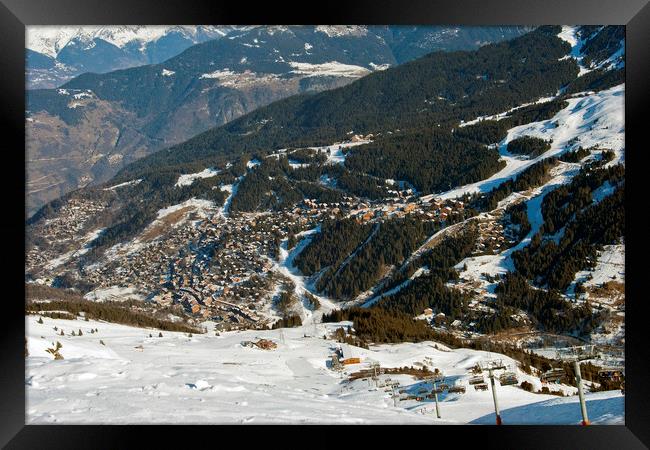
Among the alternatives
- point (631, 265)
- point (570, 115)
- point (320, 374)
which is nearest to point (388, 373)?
point (320, 374)

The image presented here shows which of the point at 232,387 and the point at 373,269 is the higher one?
the point at 373,269

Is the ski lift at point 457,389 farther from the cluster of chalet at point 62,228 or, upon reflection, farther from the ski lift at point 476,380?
the cluster of chalet at point 62,228

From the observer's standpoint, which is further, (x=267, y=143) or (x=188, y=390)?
(x=267, y=143)

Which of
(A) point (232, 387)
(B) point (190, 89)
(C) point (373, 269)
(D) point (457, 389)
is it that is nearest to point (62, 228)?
(C) point (373, 269)

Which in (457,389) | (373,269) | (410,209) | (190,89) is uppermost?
(190,89)

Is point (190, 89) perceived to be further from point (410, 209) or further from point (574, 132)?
point (574, 132)

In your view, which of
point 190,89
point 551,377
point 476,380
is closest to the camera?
point 476,380
